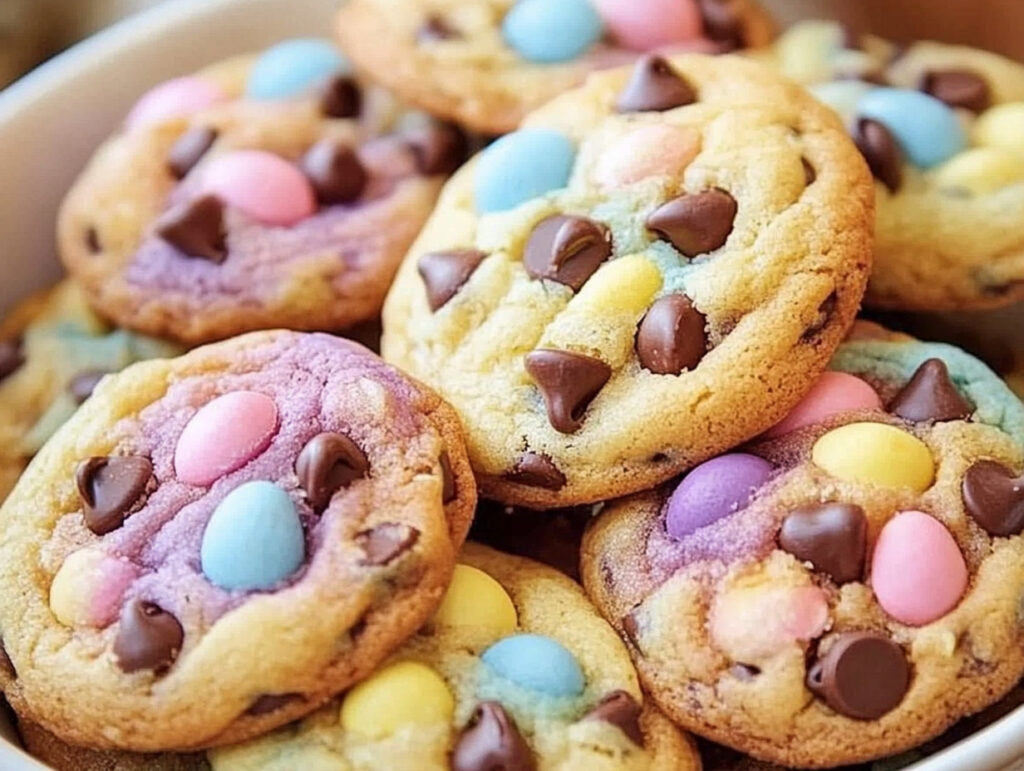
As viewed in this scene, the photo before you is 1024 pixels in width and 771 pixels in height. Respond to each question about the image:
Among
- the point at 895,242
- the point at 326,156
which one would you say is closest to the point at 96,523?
the point at 326,156

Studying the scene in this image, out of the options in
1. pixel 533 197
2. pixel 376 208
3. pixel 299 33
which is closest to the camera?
pixel 533 197

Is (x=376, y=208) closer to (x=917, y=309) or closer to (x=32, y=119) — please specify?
(x=32, y=119)

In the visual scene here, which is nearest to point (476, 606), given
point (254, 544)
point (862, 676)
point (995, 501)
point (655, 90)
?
point (254, 544)

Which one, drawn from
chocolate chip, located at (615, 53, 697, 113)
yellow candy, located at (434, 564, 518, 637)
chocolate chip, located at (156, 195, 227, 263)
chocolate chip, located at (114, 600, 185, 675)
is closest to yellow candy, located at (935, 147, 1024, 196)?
chocolate chip, located at (615, 53, 697, 113)

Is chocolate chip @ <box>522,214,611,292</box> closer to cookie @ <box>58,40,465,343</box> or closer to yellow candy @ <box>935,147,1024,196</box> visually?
cookie @ <box>58,40,465,343</box>

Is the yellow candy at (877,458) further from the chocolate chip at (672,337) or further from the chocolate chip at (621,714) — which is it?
the chocolate chip at (621,714)

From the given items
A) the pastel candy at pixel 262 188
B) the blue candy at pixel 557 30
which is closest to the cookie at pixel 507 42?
the blue candy at pixel 557 30
